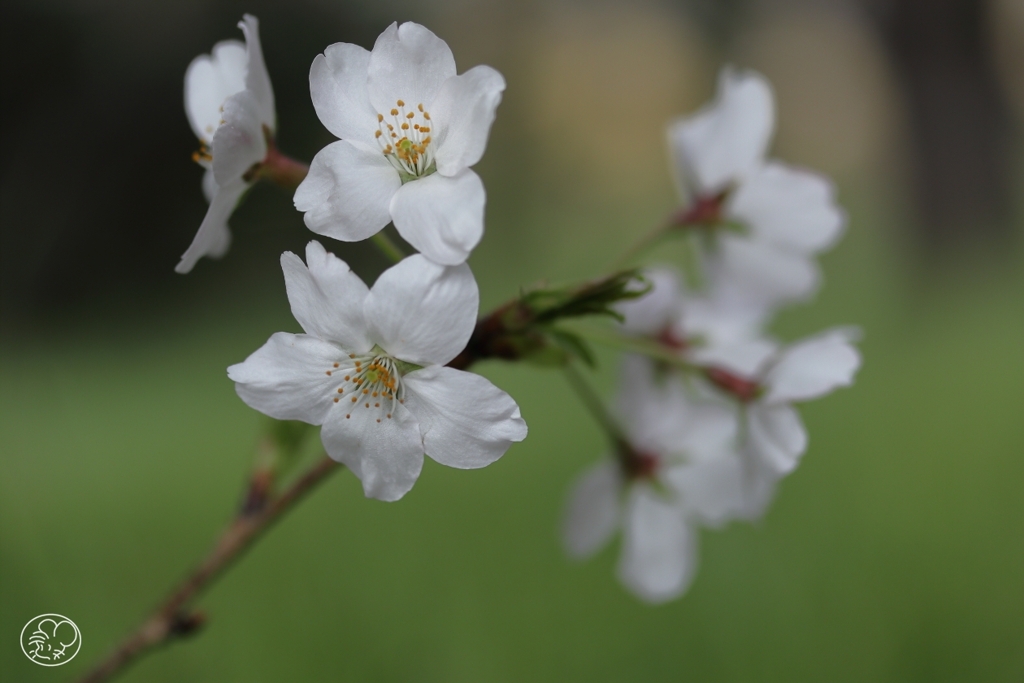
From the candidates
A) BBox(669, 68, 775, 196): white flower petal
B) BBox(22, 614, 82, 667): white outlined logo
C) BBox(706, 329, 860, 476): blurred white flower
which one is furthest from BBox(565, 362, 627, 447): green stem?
BBox(22, 614, 82, 667): white outlined logo

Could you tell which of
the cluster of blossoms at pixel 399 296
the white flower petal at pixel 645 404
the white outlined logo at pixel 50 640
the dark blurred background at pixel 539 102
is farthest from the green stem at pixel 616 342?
the dark blurred background at pixel 539 102

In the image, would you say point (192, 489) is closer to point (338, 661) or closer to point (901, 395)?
point (338, 661)

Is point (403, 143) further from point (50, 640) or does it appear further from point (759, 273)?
point (50, 640)

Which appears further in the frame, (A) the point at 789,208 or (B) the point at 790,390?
(A) the point at 789,208

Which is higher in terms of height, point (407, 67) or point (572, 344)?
point (407, 67)

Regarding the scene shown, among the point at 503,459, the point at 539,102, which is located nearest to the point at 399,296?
the point at 503,459

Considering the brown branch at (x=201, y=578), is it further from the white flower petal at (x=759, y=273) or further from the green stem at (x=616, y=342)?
the white flower petal at (x=759, y=273)

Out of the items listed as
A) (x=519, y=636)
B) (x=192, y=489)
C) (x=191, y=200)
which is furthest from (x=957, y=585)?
(x=191, y=200)
